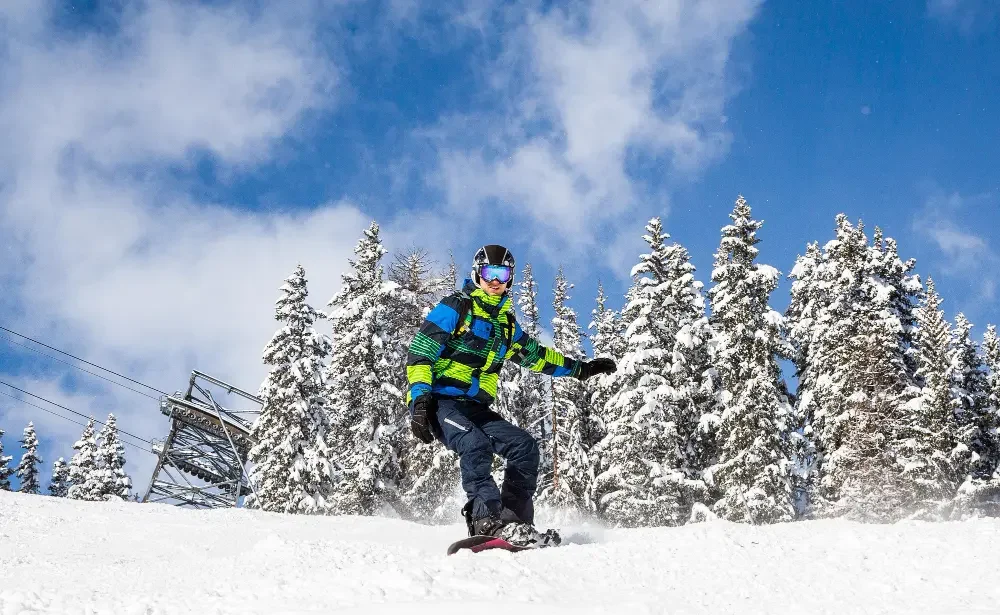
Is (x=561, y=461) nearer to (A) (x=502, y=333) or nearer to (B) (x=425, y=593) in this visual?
(A) (x=502, y=333)

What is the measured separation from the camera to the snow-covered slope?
372 cm

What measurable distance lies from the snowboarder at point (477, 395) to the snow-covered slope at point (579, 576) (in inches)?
27.3

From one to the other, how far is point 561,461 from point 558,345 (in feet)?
16.7

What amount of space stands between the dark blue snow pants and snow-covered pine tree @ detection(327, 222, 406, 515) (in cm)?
1937

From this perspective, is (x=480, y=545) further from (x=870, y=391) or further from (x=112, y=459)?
(x=112, y=459)

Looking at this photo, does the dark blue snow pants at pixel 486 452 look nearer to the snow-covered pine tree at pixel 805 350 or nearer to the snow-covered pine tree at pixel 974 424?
the snow-covered pine tree at pixel 805 350

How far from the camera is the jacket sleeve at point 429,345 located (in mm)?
6070

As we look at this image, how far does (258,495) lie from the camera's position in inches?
1065

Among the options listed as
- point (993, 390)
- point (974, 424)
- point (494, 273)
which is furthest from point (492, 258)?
point (993, 390)

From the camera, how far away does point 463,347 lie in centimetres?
641

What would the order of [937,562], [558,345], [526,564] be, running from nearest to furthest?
[526,564], [937,562], [558,345]

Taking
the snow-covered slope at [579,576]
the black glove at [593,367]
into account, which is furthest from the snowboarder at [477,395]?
the black glove at [593,367]

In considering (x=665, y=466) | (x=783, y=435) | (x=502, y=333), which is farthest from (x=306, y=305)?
(x=502, y=333)

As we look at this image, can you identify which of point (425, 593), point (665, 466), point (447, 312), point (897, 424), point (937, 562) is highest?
point (897, 424)
